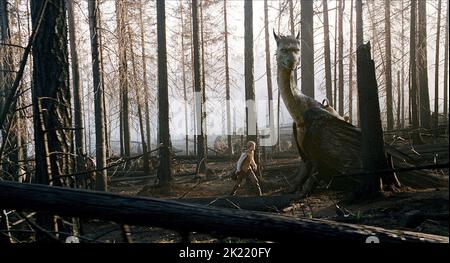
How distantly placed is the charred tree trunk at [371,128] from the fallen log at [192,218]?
126 inches

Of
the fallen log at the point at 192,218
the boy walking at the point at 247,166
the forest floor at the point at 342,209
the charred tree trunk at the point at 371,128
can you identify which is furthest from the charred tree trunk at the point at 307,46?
the fallen log at the point at 192,218

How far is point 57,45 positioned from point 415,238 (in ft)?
12.7

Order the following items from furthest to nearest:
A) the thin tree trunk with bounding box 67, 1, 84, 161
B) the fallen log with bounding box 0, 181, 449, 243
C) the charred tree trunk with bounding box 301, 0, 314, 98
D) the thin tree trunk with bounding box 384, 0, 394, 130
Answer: the thin tree trunk with bounding box 384, 0, 394, 130
the thin tree trunk with bounding box 67, 1, 84, 161
the charred tree trunk with bounding box 301, 0, 314, 98
the fallen log with bounding box 0, 181, 449, 243

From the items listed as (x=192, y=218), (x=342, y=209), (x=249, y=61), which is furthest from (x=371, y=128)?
(x=249, y=61)

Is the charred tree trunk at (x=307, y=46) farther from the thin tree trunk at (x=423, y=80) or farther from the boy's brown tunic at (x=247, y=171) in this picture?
the thin tree trunk at (x=423, y=80)

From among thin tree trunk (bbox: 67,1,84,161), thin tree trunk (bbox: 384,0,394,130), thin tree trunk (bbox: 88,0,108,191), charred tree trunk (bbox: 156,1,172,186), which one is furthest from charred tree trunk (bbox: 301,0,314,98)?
thin tree trunk (bbox: 67,1,84,161)

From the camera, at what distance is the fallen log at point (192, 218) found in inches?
92.7

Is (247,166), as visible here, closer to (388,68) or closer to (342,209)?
(342,209)

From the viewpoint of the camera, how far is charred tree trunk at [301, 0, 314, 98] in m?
12.2

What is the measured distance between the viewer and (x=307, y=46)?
1245 cm

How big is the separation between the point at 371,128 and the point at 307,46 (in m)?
7.29

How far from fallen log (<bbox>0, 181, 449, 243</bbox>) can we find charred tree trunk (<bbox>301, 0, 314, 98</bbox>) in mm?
10008

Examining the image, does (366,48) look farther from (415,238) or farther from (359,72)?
(415,238)

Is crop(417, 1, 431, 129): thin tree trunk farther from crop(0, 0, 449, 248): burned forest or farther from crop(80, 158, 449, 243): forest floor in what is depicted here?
crop(80, 158, 449, 243): forest floor
